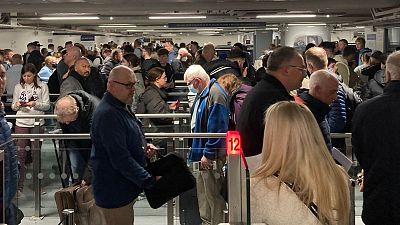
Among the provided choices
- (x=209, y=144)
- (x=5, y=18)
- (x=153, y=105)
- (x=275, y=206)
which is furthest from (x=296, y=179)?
(x=5, y=18)

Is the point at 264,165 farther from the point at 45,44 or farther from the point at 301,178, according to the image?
the point at 45,44

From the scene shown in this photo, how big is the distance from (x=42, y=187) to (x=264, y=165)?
405 centimetres

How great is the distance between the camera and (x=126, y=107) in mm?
4613

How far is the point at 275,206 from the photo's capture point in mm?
2812

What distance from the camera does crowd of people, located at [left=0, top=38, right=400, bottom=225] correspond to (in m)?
2.82

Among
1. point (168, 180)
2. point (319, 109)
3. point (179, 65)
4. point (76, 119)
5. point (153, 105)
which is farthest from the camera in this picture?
point (179, 65)

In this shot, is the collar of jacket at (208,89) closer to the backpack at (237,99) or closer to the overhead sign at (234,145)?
the backpack at (237,99)

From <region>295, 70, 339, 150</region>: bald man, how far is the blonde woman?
1901 mm

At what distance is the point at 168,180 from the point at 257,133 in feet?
2.72

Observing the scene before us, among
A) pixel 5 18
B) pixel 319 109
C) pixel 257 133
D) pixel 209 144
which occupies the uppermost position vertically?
pixel 5 18

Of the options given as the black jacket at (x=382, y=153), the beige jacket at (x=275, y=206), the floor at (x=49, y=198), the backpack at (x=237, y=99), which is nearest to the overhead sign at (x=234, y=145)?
the beige jacket at (x=275, y=206)

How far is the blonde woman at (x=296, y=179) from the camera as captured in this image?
2.78 metres

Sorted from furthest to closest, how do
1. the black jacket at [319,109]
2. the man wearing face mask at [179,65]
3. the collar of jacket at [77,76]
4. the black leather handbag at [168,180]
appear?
the man wearing face mask at [179,65], the collar of jacket at [77,76], the black jacket at [319,109], the black leather handbag at [168,180]

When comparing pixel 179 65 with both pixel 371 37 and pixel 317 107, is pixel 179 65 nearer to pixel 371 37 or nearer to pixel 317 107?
pixel 371 37
